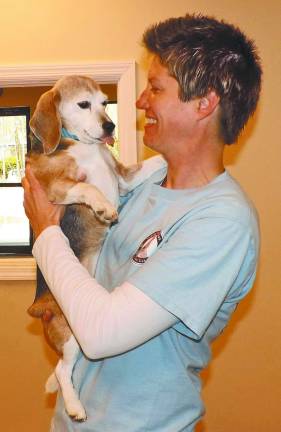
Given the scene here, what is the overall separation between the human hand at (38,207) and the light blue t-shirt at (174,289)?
171 mm

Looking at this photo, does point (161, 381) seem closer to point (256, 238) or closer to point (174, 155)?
point (256, 238)

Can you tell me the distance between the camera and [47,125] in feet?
4.97

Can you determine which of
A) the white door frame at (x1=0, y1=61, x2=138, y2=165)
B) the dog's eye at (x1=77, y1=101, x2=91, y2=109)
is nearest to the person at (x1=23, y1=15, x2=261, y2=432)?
the dog's eye at (x1=77, y1=101, x2=91, y2=109)

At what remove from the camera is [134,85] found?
2.71 m

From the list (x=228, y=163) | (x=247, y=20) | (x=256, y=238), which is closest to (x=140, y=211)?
(x=256, y=238)

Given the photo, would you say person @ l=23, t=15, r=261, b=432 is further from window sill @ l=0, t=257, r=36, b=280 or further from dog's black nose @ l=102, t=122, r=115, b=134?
window sill @ l=0, t=257, r=36, b=280

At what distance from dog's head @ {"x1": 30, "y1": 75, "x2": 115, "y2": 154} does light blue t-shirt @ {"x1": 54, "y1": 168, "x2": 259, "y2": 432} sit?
371 millimetres

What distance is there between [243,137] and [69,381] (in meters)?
1.78

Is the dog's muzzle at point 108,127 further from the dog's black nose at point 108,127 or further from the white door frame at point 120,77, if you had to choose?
the white door frame at point 120,77

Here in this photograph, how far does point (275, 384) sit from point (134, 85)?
5.69 feet

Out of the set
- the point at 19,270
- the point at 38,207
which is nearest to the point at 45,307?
the point at 38,207

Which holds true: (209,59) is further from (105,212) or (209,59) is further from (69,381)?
(69,381)

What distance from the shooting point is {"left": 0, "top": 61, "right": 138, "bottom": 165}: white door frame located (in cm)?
270

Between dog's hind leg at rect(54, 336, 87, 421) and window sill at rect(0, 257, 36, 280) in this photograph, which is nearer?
dog's hind leg at rect(54, 336, 87, 421)
